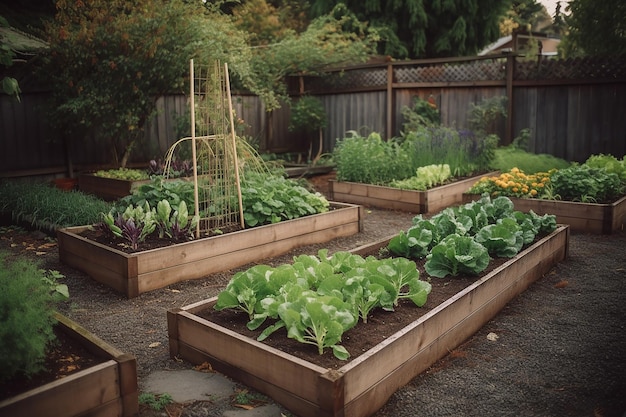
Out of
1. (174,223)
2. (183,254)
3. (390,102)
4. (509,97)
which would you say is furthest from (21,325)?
(390,102)

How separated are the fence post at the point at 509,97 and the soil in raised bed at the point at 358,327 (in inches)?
277

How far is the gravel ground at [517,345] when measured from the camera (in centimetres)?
280

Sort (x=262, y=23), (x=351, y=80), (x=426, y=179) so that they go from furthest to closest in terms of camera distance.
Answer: (x=262, y=23)
(x=351, y=80)
(x=426, y=179)

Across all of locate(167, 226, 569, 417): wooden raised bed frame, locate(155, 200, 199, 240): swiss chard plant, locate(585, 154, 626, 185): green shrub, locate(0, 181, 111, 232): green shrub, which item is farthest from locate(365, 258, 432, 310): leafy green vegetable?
locate(585, 154, 626, 185): green shrub

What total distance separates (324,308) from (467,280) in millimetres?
1572

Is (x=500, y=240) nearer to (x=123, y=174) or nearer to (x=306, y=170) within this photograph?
(x=123, y=174)

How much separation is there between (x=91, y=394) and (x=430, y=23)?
16.3m

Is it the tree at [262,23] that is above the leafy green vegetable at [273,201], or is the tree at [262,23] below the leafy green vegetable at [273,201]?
above

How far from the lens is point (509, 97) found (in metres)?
10.0

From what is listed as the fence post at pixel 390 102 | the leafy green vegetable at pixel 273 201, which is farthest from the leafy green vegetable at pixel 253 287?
the fence post at pixel 390 102

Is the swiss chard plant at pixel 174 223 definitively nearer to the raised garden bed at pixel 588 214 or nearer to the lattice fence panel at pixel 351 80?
the raised garden bed at pixel 588 214

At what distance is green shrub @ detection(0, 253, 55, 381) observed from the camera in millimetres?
2365

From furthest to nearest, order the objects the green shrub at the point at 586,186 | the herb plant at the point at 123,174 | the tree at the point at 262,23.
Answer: the tree at the point at 262,23 < the herb plant at the point at 123,174 < the green shrub at the point at 586,186

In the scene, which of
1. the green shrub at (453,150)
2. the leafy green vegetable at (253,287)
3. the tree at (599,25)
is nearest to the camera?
the leafy green vegetable at (253,287)
